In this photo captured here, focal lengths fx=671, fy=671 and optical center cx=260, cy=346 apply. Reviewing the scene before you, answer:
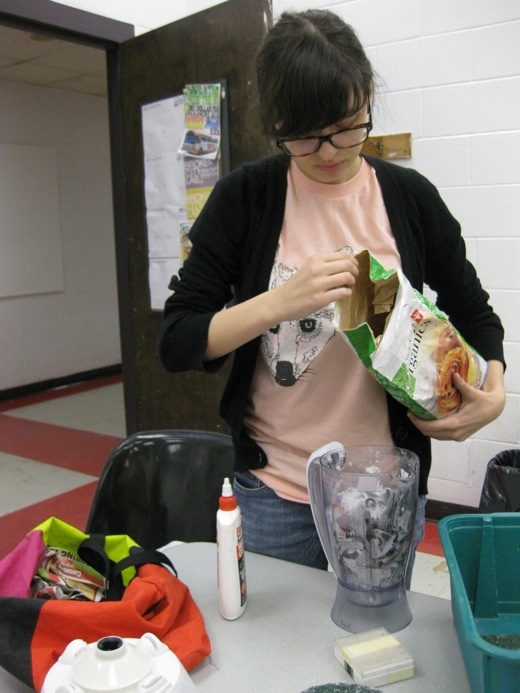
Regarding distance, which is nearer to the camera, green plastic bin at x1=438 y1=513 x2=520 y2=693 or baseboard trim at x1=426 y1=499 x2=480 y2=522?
green plastic bin at x1=438 y1=513 x2=520 y2=693

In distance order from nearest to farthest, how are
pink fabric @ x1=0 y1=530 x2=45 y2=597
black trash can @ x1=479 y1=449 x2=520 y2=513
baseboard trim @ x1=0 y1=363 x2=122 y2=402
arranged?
pink fabric @ x1=0 y1=530 x2=45 y2=597
black trash can @ x1=479 y1=449 x2=520 y2=513
baseboard trim @ x1=0 y1=363 x2=122 y2=402

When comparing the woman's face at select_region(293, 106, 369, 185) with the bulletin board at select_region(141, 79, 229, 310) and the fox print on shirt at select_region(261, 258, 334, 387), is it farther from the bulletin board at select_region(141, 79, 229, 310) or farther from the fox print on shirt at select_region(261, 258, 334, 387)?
the bulletin board at select_region(141, 79, 229, 310)

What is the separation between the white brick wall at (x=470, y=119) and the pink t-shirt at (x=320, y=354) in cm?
154

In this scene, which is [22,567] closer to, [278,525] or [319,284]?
[278,525]

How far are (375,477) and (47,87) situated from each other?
5627 millimetres

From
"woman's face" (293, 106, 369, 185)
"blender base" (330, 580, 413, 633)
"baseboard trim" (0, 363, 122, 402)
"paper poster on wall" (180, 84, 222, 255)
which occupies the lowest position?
"baseboard trim" (0, 363, 122, 402)

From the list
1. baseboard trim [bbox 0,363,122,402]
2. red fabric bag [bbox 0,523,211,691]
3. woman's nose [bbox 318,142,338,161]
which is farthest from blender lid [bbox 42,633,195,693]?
baseboard trim [bbox 0,363,122,402]

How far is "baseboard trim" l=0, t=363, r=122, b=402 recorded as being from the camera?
18.2 feet

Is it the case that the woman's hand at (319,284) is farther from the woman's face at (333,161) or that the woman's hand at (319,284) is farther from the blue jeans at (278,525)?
the blue jeans at (278,525)

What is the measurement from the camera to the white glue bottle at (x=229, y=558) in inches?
36.7

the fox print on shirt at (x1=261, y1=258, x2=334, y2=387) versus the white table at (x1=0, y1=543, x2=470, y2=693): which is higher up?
the fox print on shirt at (x1=261, y1=258, x2=334, y2=387)

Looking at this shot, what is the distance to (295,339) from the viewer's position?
106cm

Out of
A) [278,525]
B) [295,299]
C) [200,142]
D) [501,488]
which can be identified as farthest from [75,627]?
[200,142]

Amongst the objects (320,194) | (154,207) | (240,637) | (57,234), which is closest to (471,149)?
(154,207)
